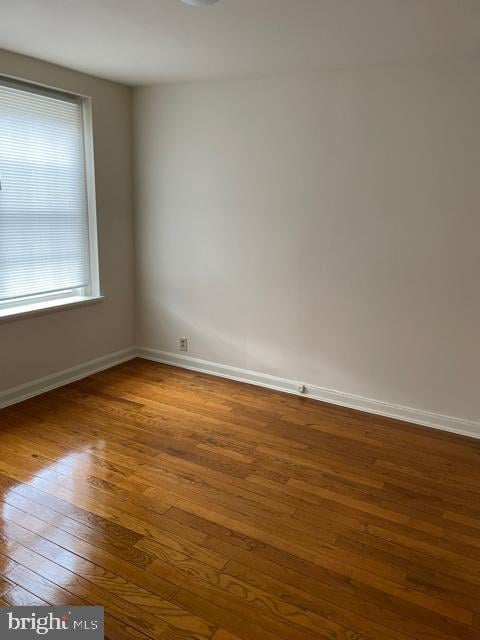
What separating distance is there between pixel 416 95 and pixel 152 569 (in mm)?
3049

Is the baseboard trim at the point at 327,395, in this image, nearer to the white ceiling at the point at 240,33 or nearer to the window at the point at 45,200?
the window at the point at 45,200

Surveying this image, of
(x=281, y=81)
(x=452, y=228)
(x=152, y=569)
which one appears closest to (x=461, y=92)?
(x=452, y=228)

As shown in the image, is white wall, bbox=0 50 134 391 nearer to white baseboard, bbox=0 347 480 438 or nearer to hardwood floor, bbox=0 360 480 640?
white baseboard, bbox=0 347 480 438

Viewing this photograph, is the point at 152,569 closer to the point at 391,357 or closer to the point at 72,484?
the point at 72,484

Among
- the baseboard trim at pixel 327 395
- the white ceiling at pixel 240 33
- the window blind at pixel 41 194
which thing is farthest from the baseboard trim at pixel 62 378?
the white ceiling at pixel 240 33

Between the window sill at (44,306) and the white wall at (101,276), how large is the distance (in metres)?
0.06

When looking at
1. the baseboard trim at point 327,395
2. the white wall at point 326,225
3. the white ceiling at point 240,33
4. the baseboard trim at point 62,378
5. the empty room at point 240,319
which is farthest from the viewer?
the baseboard trim at point 62,378

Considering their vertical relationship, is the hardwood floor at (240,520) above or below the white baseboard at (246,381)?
below

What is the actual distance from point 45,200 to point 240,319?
5.80 ft

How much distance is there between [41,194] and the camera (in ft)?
11.5

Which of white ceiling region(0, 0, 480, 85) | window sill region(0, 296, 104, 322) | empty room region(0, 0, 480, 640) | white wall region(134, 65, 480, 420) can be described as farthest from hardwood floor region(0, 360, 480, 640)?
white ceiling region(0, 0, 480, 85)

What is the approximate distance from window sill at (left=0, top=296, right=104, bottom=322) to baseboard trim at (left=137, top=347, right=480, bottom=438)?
2.73 feet

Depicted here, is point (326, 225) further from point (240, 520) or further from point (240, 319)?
point (240, 520)

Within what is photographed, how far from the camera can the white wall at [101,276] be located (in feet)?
11.1
